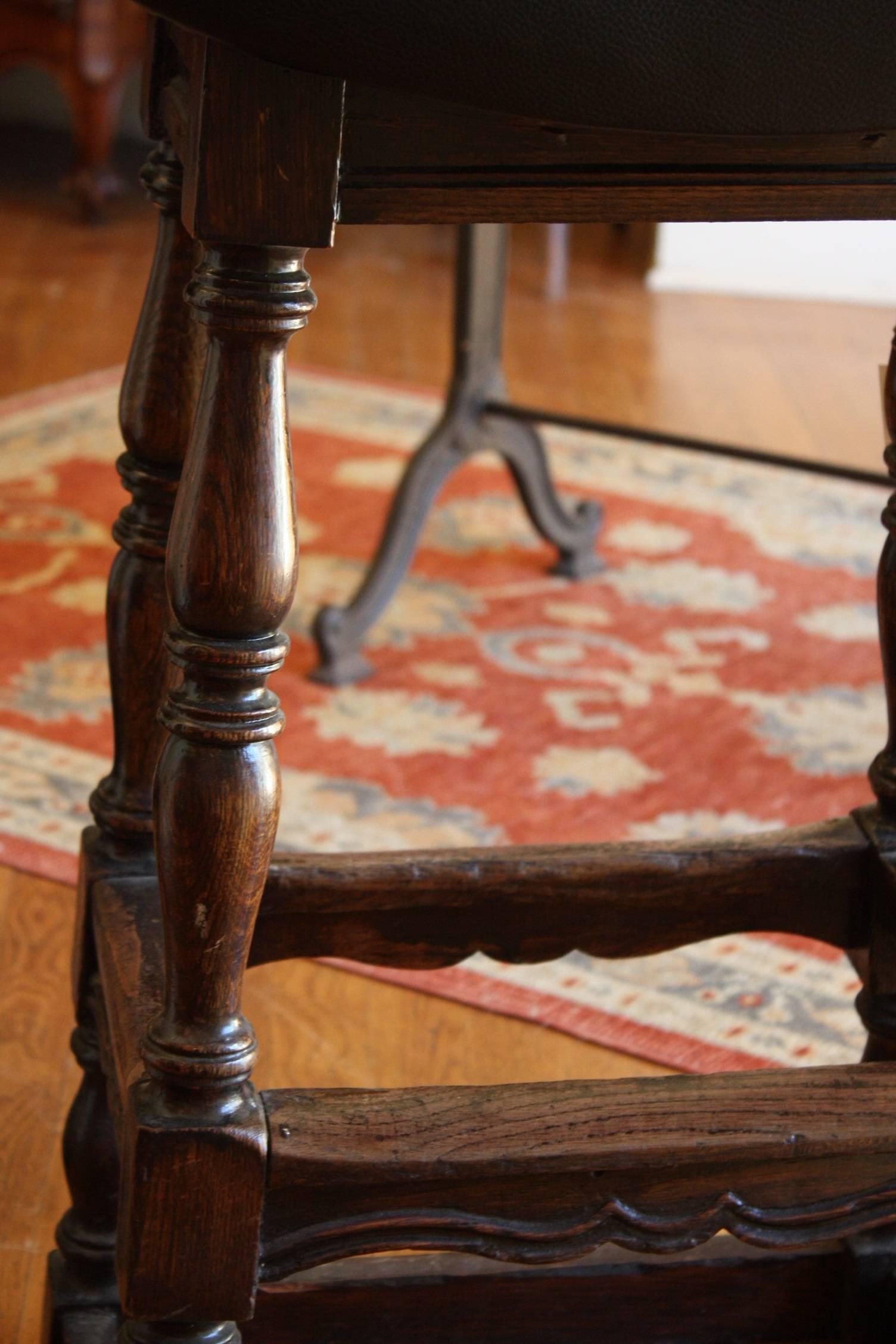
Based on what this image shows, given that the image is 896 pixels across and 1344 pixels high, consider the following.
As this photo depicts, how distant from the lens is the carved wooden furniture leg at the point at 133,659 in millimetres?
732

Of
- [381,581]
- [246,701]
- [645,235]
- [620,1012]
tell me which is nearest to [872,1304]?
[620,1012]

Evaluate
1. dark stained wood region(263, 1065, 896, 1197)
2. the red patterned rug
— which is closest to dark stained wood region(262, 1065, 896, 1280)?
dark stained wood region(263, 1065, 896, 1197)

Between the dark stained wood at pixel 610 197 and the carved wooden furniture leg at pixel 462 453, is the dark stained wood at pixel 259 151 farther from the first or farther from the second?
the carved wooden furniture leg at pixel 462 453

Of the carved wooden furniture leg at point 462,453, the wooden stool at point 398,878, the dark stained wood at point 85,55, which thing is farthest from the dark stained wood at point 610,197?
the dark stained wood at point 85,55

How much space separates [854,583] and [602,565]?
0.92 ft

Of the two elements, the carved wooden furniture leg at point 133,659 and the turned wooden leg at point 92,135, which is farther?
the turned wooden leg at point 92,135

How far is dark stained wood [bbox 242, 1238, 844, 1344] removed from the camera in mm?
776

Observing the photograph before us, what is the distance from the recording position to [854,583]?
1901 mm

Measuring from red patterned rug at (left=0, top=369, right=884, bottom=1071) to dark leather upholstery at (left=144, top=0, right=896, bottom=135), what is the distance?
0.67 m

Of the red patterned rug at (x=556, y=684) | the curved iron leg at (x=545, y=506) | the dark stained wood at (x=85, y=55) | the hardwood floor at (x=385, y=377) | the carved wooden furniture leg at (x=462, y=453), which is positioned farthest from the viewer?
the dark stained wood at (x=85, y=55)

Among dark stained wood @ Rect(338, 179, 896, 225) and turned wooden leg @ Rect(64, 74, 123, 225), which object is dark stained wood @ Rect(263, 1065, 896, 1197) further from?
turned wooden leg @ Rect(64, 74, 123, 225)

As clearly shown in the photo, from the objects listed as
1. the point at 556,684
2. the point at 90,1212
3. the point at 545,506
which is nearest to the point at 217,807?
the point at 90,1212

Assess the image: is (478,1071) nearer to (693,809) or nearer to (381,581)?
(693,809)

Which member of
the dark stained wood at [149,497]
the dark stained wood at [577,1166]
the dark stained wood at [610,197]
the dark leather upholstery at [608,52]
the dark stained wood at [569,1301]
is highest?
the dark leather upholstery at [608,52]
